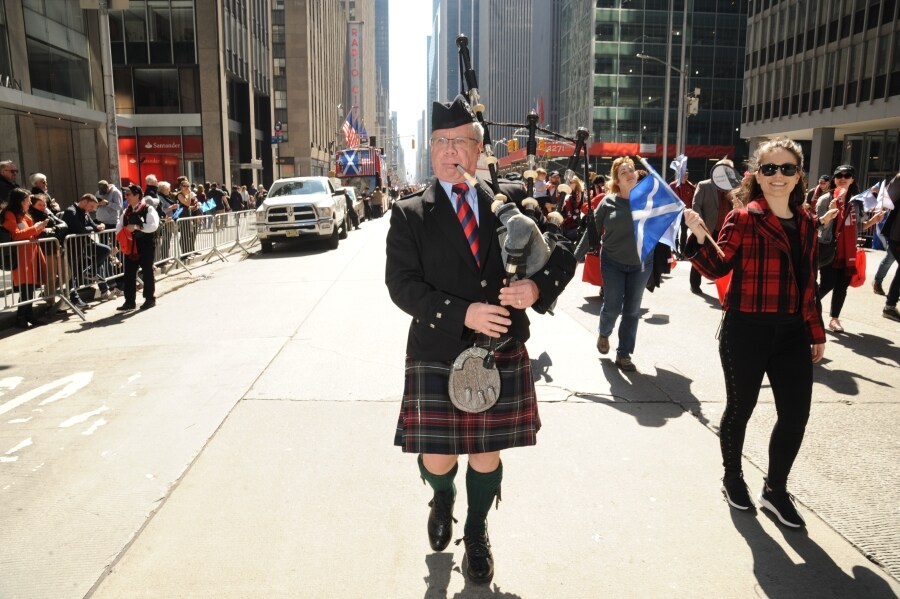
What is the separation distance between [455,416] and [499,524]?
0.94m

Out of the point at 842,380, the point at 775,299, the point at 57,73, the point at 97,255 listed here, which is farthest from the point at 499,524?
the point at 57,73

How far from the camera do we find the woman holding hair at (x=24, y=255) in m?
9.16

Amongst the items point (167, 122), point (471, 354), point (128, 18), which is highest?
point (128, 18)

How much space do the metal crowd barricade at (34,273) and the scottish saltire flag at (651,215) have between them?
7.68 metres

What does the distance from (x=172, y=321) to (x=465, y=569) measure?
7.43m

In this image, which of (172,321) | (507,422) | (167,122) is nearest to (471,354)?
(507,422)

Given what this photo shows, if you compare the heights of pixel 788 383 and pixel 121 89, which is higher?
pixel 121 89

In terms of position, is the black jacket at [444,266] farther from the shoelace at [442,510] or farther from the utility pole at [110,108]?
the utility pole at [110,108]

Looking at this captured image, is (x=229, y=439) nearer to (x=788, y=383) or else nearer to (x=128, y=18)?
(x=788, y=383)

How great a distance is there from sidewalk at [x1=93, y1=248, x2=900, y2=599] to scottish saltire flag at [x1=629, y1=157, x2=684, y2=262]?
1737 millimetres

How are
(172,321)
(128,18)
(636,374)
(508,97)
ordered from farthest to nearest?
(508,97), (128,18), (172,321), (636,374)

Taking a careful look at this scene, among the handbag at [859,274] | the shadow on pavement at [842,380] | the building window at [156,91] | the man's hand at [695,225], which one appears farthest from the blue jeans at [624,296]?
the building window at [156,91]

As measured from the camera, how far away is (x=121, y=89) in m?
34.5

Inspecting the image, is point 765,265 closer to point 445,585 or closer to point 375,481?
point 445,585
